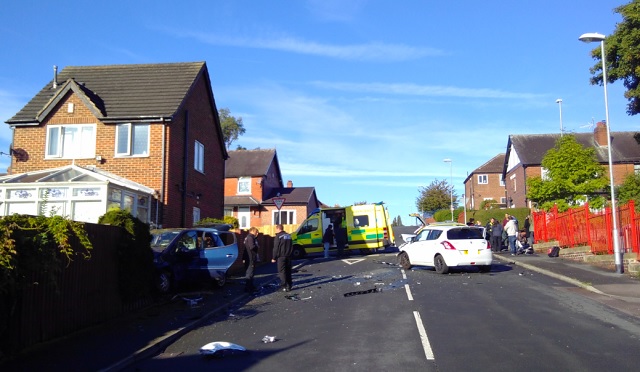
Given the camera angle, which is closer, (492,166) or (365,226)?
(365,226)

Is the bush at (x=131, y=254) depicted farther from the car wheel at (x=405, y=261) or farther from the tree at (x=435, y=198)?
the tree at (x=435, y=198)

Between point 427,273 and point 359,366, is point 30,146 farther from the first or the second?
point 359,366

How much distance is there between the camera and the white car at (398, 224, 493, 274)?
1670 centimetres

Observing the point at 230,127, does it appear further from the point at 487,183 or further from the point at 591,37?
the point at 591,37

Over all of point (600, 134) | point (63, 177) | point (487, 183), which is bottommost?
point (63, 177)

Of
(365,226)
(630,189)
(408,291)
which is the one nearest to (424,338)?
(408,291)

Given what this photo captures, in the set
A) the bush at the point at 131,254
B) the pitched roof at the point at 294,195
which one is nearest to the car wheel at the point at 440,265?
the bush at the point at 131,254

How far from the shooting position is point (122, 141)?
73.8ft

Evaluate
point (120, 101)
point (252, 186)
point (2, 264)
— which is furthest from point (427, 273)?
point (252, 186)

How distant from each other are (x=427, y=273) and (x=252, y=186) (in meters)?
30.4

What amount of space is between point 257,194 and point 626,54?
2960 centimetres

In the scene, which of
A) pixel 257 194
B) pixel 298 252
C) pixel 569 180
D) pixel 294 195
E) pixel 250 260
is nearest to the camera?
pixel 250 260

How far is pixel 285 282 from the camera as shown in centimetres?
1470

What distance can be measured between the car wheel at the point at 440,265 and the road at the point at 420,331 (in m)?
2.19
